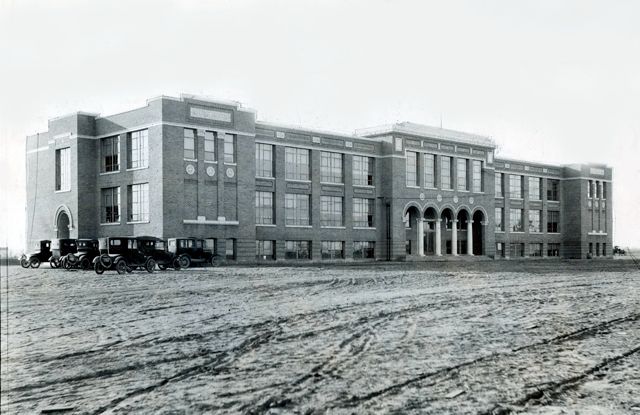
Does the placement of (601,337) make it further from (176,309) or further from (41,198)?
(41,198)

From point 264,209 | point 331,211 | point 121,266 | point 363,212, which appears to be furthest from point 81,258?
point 363,212

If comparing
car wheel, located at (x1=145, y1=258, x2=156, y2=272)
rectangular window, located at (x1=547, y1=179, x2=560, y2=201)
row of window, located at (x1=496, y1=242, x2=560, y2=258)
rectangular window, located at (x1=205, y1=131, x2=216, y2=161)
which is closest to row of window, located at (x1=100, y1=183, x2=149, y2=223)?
rectangular window, located at (x1=205, y1=131, x2=216, y2=161)

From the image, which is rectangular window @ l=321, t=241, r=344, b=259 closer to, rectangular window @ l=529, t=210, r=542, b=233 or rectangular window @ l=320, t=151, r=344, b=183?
rectangular window @ l=320, t=151, r=344, b=183

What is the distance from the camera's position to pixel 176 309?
1392cm

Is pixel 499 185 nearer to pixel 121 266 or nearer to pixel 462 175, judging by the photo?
pixel 462 175

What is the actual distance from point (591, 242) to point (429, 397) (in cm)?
7413

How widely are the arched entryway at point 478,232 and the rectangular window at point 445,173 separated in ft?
16.9

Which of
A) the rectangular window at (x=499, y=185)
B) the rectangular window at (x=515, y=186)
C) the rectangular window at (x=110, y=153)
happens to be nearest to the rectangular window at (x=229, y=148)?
the rectangular window at (x=110, y=153)

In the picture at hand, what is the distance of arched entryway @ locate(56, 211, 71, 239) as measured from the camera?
44.9 meters

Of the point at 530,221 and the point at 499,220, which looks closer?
the point at 499,220

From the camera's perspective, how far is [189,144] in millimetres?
41031

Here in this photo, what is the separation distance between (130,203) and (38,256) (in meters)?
8.07

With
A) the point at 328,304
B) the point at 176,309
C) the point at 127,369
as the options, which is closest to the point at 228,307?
the point at 176,309

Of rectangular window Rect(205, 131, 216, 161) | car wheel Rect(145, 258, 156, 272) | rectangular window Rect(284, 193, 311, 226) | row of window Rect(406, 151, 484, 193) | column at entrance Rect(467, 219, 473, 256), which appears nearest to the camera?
car wheel Rect(145, 258, 156, 272)
